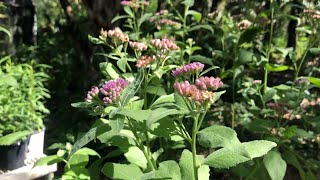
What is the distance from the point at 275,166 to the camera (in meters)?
1.72

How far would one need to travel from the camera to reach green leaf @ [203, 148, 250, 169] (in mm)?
1249

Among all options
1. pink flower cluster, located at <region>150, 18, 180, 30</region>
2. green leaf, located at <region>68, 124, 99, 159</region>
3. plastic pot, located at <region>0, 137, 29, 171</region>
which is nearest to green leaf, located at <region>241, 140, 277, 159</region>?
green leaf, located at <region>68, 124, 99, 159</region>

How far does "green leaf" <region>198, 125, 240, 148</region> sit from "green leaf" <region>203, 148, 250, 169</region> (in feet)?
0.20

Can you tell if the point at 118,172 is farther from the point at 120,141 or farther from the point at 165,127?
the point at 165,127

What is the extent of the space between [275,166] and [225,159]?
1.75 ft

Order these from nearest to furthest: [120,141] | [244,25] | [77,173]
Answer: [120,141], [77,173], [244,25]

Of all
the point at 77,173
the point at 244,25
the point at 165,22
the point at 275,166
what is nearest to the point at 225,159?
the point at 275,166

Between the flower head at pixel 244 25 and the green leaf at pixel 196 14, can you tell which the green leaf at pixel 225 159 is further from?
the green leaf at pixel 196 14

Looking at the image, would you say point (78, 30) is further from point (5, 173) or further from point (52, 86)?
point (5, 173)

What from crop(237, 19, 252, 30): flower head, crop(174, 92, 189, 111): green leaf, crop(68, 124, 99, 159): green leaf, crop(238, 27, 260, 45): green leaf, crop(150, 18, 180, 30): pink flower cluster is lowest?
crop(68, 124, 99, 159): green leaf

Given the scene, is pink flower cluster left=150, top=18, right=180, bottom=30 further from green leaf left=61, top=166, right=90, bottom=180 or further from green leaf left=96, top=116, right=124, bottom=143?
green leaf left=96, top=116, right=124, bottom=143

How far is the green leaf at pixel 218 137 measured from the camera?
120 centimetres

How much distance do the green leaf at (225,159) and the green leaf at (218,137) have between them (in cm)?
6

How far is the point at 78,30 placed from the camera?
3.62 meters
